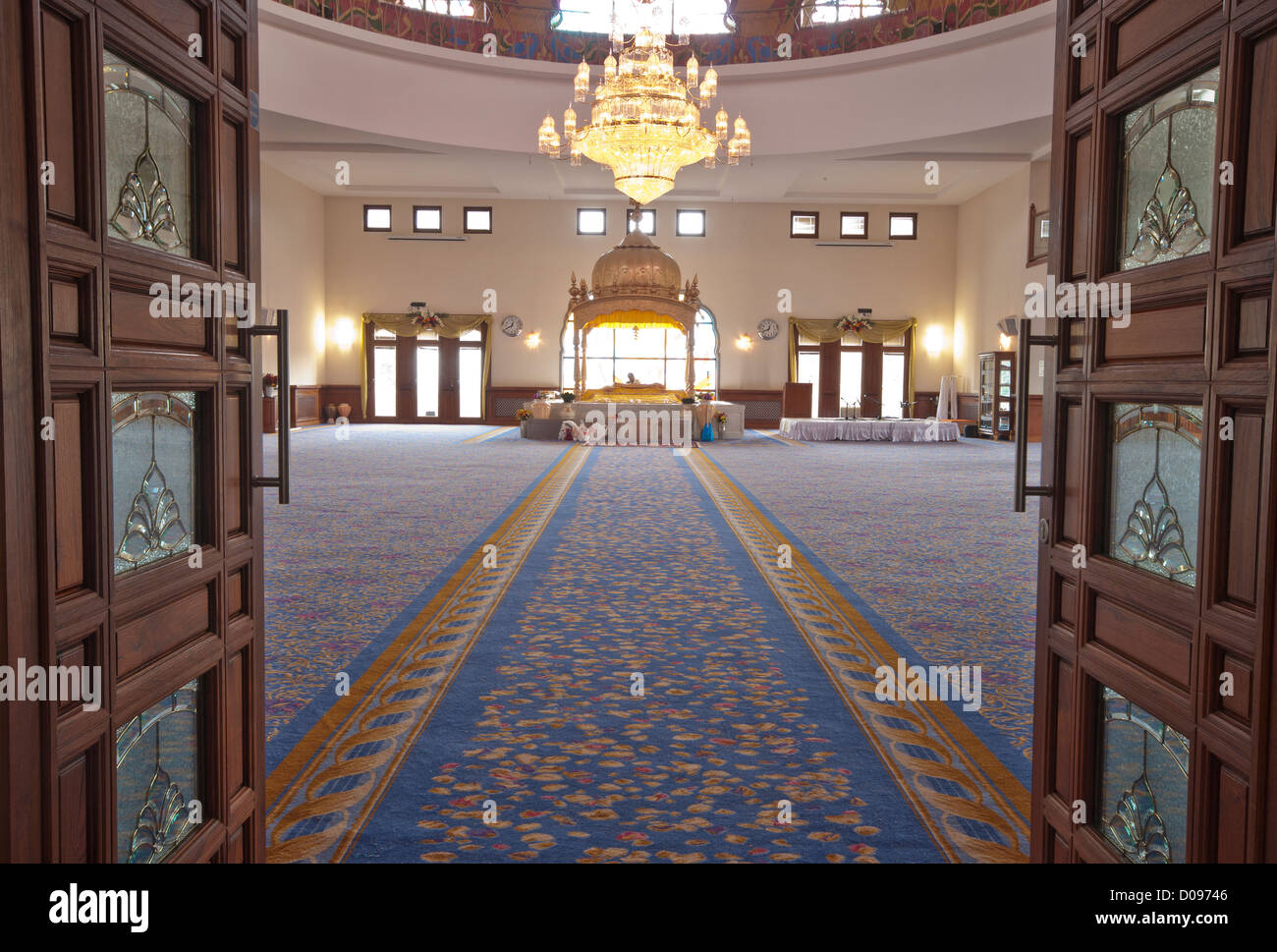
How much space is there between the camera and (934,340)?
20391 mm

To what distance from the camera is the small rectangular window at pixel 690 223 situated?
20.1 metres

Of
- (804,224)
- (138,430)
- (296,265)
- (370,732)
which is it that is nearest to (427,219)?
(296,265)

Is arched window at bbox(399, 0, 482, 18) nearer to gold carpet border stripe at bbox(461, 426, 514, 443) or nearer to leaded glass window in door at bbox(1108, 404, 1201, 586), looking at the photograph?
gold carpet border stripe at bbox(461, 426, 514, 443)

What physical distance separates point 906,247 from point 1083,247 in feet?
63.6

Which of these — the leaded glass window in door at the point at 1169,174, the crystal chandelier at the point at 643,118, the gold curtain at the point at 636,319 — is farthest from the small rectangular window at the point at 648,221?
the leaded glass window in door at the point at 1169,174

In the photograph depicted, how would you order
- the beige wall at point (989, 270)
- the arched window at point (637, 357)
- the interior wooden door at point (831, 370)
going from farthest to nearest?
the interior wooden door at point (831, 370) → the arched window at point (637, 357) → the beige wall at point (989, 270)

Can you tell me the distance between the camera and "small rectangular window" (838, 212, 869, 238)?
2027 cm

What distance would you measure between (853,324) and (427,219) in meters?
8.79

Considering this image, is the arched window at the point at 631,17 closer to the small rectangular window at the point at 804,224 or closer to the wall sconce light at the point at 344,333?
the small rectangular window at the point at 804,224

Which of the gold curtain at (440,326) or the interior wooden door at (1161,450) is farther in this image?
the gold curtain at (440,326)

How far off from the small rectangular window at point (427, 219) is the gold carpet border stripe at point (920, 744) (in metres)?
17.0

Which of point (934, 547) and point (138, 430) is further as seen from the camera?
point (934, 547)

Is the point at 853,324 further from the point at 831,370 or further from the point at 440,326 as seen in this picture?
the point at 440,326

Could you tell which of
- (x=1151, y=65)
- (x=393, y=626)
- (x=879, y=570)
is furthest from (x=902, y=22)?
(x=1151, y=65)
